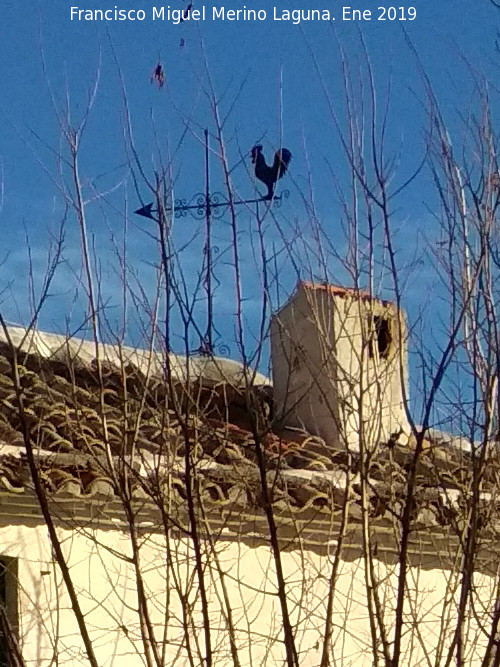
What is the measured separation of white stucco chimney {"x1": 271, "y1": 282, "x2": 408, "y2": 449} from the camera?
180 inches

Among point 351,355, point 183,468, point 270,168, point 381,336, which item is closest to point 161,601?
point 183,468

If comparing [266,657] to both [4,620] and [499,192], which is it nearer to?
[4,620]

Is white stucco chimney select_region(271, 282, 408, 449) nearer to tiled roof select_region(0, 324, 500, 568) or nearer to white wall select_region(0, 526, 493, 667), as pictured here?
tiled roof select_region(0, 324, 500, 568)

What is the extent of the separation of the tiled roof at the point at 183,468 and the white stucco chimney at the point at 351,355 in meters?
0.19

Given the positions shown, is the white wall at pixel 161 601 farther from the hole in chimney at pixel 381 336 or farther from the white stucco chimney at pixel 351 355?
the hole in chimney at pixel 381 336

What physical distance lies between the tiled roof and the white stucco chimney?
192mm

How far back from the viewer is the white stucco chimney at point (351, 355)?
15.0ft

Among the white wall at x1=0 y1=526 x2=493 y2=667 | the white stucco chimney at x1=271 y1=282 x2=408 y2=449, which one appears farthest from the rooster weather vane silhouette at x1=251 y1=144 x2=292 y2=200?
the white wall at x1=0 y1=526 x2=493 y2=667

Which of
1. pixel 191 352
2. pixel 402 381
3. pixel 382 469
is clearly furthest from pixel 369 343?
pixel 382 469

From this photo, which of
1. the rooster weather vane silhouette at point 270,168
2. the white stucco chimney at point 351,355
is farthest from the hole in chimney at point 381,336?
the rooster weather vane silhouette at point 270,168

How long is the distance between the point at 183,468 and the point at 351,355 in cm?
95

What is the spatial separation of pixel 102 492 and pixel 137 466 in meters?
0.47

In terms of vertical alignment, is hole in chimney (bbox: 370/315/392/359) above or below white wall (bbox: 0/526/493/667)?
above

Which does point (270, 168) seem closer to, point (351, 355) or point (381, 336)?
point (351, 355)
